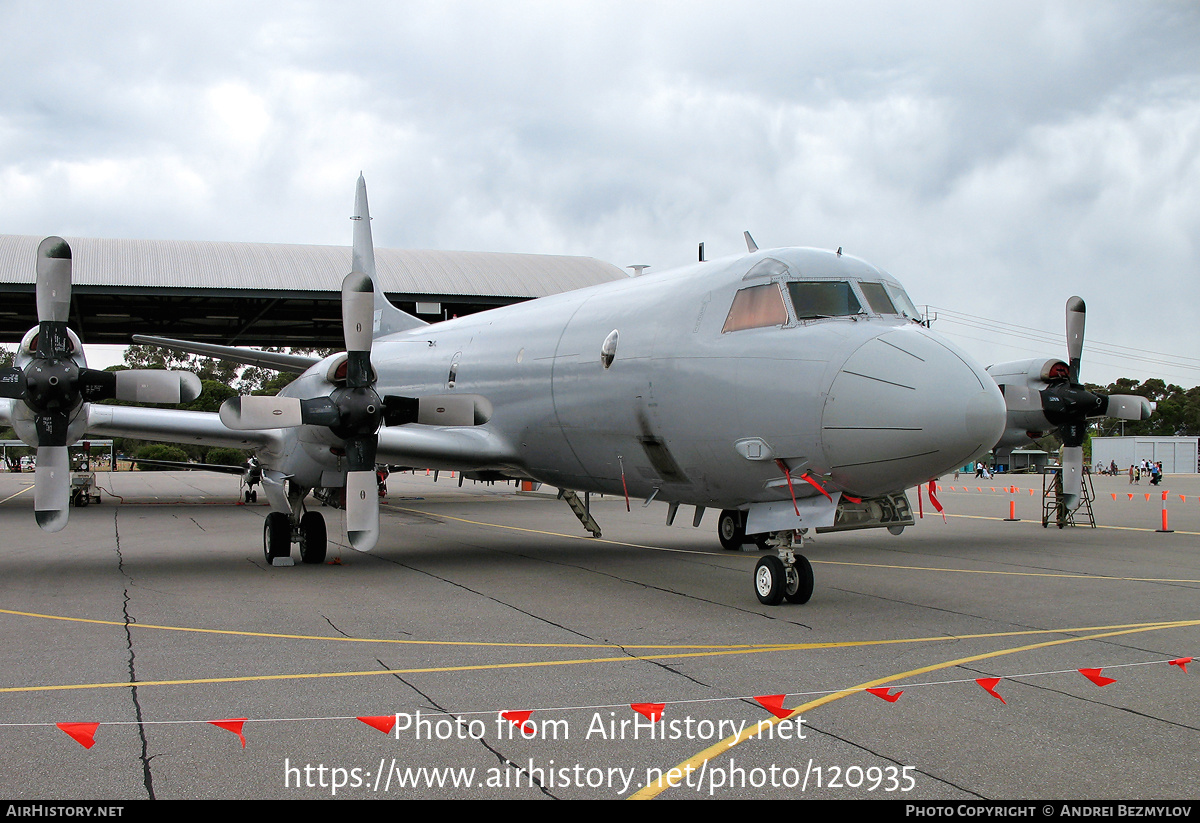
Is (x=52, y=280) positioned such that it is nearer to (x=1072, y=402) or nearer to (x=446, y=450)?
(x=446, y=450)

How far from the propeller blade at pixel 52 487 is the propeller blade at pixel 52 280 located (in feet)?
5.29

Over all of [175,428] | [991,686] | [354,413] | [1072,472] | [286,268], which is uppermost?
[286,268]

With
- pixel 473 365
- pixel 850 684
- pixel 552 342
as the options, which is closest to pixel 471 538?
pixel 473 365

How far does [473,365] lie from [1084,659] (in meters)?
9.54

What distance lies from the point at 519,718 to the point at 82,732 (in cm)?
249

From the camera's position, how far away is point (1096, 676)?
22.5 ft

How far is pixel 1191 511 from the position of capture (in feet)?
88.4

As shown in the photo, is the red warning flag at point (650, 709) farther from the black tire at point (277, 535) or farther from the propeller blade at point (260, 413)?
the black tire at point (277, 535)

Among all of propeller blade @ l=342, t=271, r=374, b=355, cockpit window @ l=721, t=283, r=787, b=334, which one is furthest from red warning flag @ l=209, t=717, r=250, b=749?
propeller blade @ l=342, t=271, r=374, b=355

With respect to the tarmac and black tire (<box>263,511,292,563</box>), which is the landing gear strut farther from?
black tire (<box>263,511,292,563</box>)

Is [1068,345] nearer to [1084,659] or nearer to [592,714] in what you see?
[1084,659]

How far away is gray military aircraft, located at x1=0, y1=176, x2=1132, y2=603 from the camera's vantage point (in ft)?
28.6

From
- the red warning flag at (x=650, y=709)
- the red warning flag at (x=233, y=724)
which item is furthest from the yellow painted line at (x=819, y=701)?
the red warning flag at (x=233, y=724)

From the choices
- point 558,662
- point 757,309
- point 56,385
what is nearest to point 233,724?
point 558,662
